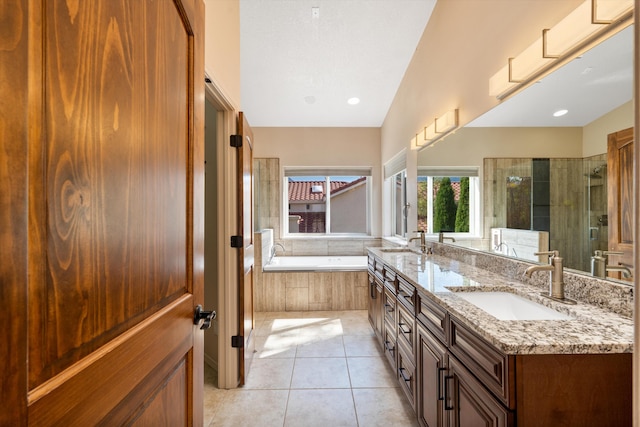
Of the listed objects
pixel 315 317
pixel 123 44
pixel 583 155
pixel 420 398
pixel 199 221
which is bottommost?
pixel 315 317

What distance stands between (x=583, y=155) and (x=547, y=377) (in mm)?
894

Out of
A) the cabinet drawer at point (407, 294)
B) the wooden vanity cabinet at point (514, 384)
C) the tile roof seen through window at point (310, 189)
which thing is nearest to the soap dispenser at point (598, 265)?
the wooden vanity cabinet at point (514, 384)

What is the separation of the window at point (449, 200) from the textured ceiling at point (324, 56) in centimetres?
133

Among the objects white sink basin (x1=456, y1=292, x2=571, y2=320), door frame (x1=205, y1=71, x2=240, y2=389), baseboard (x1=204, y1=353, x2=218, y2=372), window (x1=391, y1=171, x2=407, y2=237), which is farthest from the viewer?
window (x1=391, y1=171, x2=407, y2=237)

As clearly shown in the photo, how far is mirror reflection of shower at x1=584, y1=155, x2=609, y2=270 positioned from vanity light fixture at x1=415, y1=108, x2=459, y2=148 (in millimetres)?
1141

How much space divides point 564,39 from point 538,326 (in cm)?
114

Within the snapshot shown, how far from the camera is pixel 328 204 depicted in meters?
5.04

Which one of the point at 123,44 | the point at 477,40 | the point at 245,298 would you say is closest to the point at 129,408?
the point at 123,44

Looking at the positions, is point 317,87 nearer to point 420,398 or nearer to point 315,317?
point 315,317

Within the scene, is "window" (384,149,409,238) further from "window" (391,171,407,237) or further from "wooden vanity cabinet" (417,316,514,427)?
"wooden vanity cabinet" (417,316,514,427)

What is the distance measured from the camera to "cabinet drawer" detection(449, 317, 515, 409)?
0.92 m

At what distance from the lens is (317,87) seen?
3854 mm

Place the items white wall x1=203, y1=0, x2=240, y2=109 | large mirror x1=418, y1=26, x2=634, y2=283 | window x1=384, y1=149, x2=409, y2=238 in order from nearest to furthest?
→ large mirror x1=418, y1=26, x2=634, y2=283 → white wall x1=203, y1=0, x2=240, y2=109 → window x1=384, y1=149, x2=409, y2=238

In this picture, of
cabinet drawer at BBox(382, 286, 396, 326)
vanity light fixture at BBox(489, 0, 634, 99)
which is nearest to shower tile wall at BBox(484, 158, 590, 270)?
vanity light fixture at BBox(489, 0, 634, 99)
